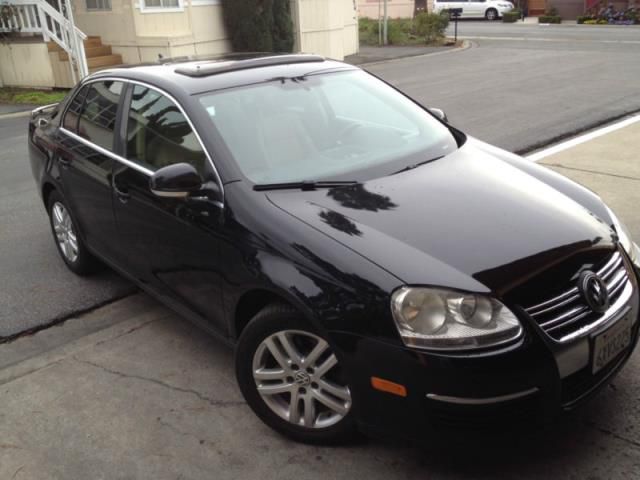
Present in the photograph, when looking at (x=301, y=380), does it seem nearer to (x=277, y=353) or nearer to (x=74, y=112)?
(x=277, y=353)

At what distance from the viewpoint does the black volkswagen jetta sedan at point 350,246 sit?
8.16ft

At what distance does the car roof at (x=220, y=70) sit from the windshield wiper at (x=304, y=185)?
0.78 metres

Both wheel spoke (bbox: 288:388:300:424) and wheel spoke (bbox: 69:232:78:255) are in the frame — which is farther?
wheel spoke (bbox: 69:232:78:255)

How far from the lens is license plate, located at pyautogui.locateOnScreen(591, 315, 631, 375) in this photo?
263 centimetres

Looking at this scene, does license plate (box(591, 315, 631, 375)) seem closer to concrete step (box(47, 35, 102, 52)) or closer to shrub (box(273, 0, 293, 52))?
concrete step (box(47, 35, 102, 52))

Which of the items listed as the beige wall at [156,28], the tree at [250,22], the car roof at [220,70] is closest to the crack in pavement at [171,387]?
the car roof at [220,70]

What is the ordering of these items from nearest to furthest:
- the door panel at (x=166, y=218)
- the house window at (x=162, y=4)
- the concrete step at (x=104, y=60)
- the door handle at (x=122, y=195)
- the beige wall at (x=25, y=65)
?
the door panel at (x=166, y=218) → the door handle at (x=122, y=195) → the beige wall at (x=25, y=65) → the concrete step at (x=104, y=60) → the house window at (x=162, y=4)

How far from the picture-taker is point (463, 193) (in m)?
3.21

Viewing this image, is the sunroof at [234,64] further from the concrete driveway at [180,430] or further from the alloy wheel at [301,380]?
the alloy wheel at [301,380]

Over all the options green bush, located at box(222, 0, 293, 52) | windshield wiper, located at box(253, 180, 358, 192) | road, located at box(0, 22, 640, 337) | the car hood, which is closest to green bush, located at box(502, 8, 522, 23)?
road, located at box(0, 22, 640, 337)

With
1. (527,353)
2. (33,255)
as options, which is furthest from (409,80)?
(527,353)

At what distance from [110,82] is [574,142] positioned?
236 inches

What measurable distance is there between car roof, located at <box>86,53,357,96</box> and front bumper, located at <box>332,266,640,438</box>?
1.79 metres

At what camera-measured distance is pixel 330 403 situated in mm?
2785
